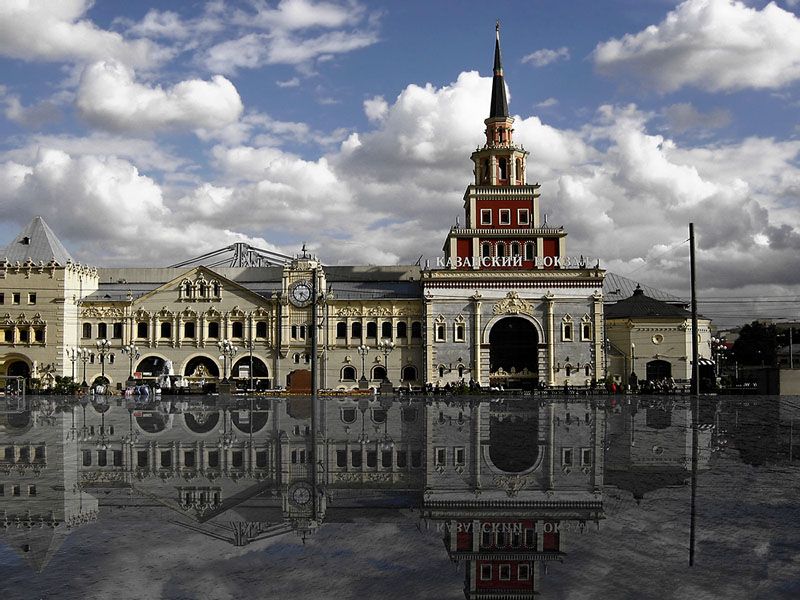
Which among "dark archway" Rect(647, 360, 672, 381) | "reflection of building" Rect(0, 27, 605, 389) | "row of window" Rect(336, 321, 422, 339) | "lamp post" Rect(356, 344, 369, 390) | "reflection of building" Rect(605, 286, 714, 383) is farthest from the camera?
"reflection of building" Rect(605, 286, 714, 383)

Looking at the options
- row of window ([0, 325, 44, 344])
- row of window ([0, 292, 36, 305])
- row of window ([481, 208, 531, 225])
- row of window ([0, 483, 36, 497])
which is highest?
row of window ([481, 208, 531, 225])

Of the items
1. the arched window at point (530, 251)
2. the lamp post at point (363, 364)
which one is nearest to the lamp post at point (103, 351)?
the lamp post at point (363, 364)

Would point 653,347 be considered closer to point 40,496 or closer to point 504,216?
point 504,216

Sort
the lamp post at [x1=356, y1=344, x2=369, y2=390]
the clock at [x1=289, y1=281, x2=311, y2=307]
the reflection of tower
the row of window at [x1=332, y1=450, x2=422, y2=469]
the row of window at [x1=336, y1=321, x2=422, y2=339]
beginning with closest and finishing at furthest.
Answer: the reflection of tower, the row of window at [x1=332, y1=450, x2=422, y2=469], the lamp post at [x1=356, y1=344, x2=369, y2=390], the clock at [x1=289, y1=281, x2=311, y2=307], the row of window at [x1=336, y1=321, x2=422, y2=339]

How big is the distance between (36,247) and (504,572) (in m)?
66.7

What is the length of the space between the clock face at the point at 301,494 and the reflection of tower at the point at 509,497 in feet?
6.07

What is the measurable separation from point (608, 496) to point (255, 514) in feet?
18.3

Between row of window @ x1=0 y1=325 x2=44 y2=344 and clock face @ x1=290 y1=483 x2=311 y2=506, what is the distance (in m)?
57.7

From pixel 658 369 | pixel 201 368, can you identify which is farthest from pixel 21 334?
pixel 658 369

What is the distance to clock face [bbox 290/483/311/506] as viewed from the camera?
11.8 metres

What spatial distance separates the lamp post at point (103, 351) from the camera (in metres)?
60.1

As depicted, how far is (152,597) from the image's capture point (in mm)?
7438

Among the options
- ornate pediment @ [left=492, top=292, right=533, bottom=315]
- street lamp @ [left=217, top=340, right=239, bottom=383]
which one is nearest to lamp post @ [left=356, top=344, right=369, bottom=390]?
street lamp @ [left=217, top=340, right=239, bottom=383]

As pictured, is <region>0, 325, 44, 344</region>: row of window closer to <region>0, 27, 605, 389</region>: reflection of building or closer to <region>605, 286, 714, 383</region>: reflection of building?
<region>0, 27, 605, 389</region>: reflection of building
